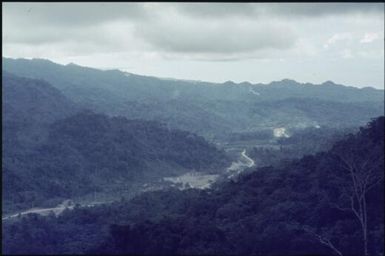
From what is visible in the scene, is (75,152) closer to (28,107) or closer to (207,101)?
(28,107)

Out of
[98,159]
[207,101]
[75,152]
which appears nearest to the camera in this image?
[75,152]

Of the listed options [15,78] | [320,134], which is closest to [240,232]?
[320,134]

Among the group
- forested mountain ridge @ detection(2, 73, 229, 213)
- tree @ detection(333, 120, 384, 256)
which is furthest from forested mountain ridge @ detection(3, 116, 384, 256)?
forested mountain ridge @ detection(2, 73, 229, 213)

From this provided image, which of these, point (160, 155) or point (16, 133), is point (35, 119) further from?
point (160, 155)

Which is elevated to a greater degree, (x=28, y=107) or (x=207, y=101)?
(x=207, y=101)

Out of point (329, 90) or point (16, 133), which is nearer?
point (16, 133)

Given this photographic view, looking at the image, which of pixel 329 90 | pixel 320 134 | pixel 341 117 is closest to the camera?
pixel 320 134

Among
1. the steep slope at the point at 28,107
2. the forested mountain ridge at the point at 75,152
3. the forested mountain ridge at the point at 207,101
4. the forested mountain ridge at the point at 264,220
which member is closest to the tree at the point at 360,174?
the forested mountain ridge at the point at 264,220

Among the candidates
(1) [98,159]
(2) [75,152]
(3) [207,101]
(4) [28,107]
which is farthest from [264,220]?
(3) [207,101]
